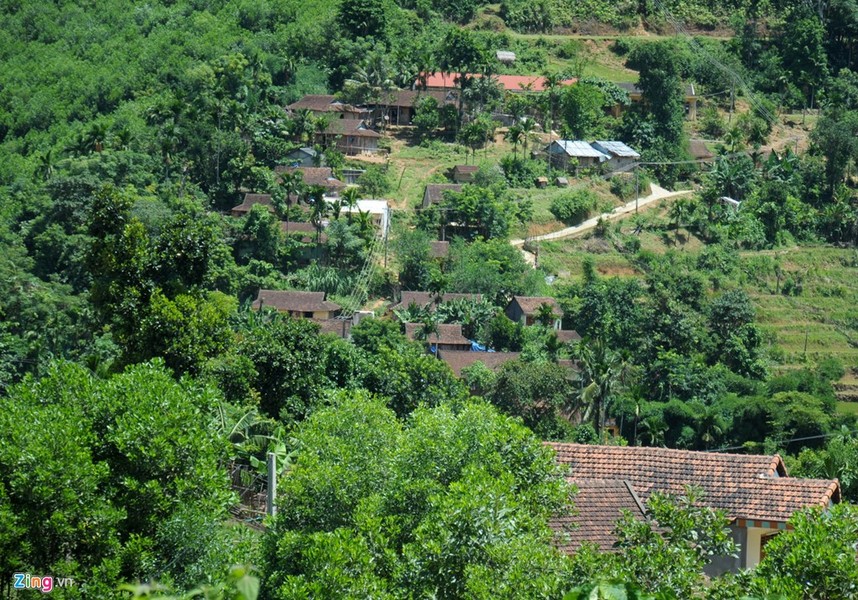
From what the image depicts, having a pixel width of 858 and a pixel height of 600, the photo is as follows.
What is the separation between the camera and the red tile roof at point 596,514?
17.1m

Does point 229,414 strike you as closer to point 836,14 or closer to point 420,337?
point 420,337

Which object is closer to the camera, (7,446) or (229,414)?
(7,446)

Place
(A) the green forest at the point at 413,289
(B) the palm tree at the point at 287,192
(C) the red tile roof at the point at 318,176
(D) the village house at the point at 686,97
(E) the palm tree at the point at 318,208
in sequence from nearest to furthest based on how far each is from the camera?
(A) the green forest at the point at 413,289
(E) the palm tree at the point at 318,208
(B) the palm tree at the point at 287,192
(C) the red tile roof at the point at 318,176
(D) the village house at the point at 686,97

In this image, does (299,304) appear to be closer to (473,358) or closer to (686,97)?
(473,358)

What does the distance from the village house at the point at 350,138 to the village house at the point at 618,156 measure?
950cm

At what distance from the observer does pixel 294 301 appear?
47281mm

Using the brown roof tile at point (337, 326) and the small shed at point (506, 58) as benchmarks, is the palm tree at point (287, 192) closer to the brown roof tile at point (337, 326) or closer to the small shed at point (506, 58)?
the brown roof tile at point (337, 326)

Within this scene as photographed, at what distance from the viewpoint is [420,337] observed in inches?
1769

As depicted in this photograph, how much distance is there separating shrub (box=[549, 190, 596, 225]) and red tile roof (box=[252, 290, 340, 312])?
11212 millimetres

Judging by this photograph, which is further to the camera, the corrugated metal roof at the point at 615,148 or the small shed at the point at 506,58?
the small shed at the point at 506,58

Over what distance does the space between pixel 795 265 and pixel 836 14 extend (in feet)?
72.3

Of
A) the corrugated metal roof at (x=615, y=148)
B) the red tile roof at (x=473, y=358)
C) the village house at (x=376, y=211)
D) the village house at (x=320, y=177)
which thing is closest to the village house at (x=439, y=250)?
the village house at (x=376, y=211)

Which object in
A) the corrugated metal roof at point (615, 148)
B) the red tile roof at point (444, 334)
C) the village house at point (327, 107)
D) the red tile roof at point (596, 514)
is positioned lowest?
the red tile roof at point (444, 334)

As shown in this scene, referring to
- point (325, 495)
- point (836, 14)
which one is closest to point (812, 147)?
point (836, 14)
